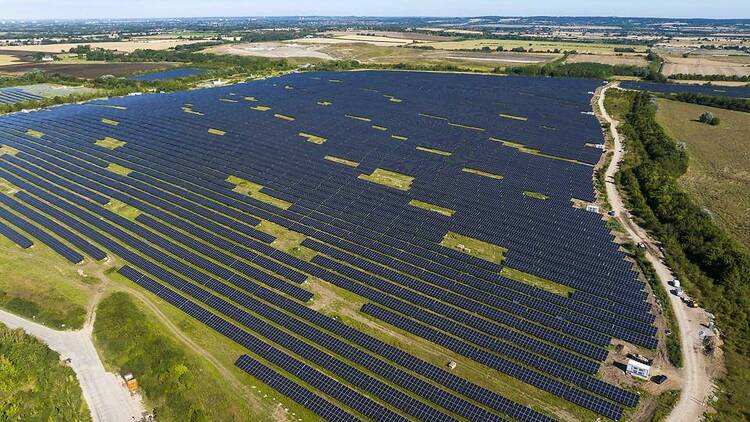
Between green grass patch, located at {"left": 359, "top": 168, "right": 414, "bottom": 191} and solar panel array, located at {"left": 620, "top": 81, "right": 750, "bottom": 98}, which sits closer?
green grass patch, located at {"left": 359, "top": 168, "right": 414, "bottom": 191}

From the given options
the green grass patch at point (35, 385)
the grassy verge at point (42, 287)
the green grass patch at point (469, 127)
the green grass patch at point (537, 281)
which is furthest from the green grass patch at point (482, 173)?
the green grass patch at point (35, 385)

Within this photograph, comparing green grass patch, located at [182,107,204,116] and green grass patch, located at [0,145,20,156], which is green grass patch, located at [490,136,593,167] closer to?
green grass patch, located at [182,107,204,116]

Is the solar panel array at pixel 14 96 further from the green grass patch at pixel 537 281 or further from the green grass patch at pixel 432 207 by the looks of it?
the green grass patch at pixel 537 281

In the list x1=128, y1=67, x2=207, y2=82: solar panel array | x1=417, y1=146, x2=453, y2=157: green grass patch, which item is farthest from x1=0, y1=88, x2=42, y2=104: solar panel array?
x1=417, y1=146, x2=453, y2=157: green grass patch

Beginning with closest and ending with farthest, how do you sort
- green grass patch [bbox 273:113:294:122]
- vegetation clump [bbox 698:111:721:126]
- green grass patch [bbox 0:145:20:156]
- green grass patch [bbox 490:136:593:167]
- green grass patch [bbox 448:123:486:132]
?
green grass patch [bbox 490:136:593:167] → green grass patch [bbox 0:145:20:156] → green grass patch [bbox 448:123:486:132] → vegetation clump [bbox 698:111:721:126] → green grass patch [bbox 273:113:294:122]

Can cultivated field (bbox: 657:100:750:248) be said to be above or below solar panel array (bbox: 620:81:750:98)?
below

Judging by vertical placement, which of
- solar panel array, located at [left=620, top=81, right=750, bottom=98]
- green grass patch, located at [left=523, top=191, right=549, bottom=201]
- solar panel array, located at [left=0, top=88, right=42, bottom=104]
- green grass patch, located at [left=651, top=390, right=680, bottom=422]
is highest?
solar panel array, located at [left=620, top=81, right=750, bottom=98]

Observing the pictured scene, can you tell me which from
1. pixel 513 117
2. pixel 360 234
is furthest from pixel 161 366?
pixel 513 117
